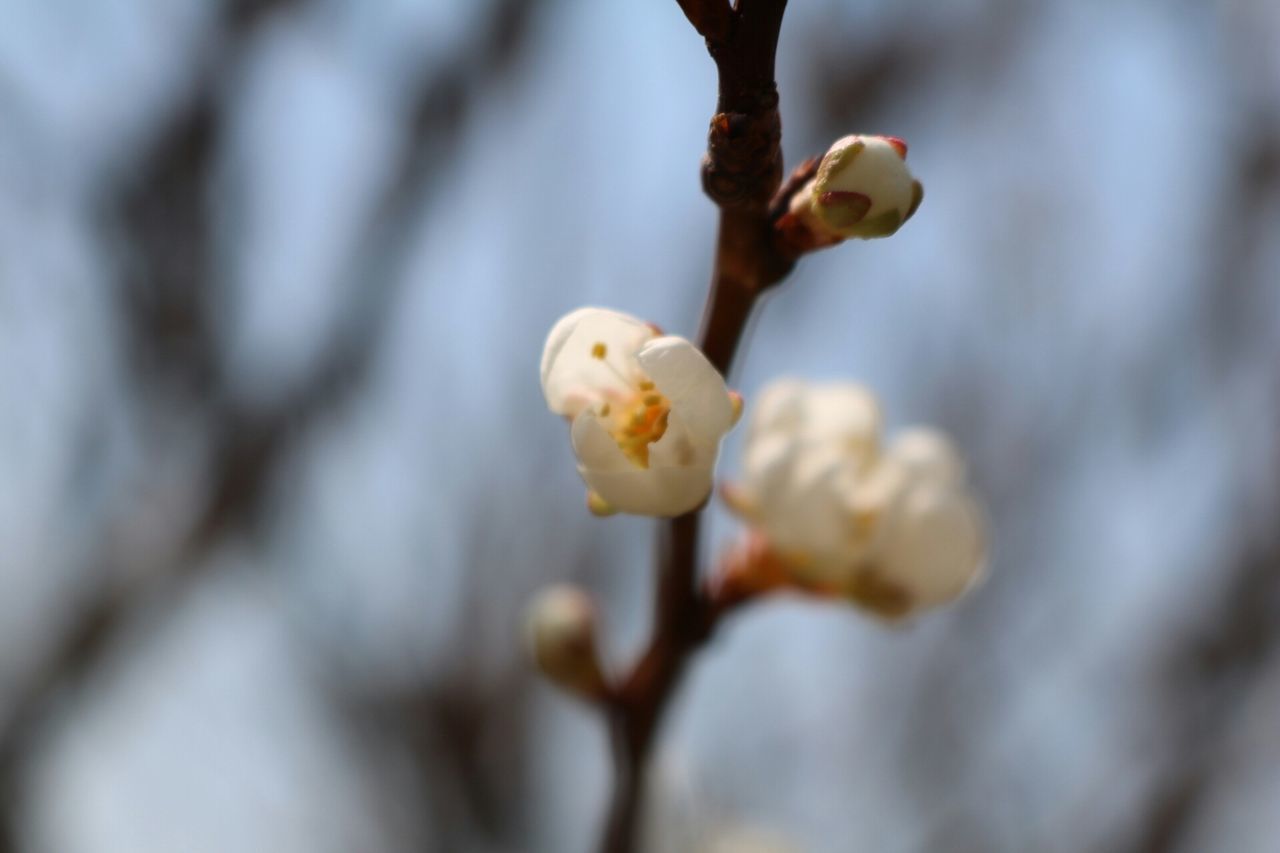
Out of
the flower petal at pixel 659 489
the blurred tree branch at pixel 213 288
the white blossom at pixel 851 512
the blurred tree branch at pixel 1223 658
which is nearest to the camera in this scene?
the flower petal at pixel 659 489

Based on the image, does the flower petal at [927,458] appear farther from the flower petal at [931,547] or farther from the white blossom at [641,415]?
the white blossom at [641,415]

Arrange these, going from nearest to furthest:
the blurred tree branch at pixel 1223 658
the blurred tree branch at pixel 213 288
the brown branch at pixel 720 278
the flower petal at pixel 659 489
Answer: the brown branch at pixel 720 278
the flower petal at pixel 659 489
the blurred tree branch at pixel 213 288
the blurred tree branch at pixel 1223 658

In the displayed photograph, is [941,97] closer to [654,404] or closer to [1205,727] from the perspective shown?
[1205,727]

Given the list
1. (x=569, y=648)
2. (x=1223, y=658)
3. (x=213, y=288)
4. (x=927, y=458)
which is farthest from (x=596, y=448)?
(x=1223, y=658)

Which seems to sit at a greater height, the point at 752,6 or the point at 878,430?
the point at 752,6

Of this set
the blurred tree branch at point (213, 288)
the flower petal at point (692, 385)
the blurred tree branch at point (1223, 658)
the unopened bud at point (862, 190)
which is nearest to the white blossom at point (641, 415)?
the flower petal at point (692, 385)

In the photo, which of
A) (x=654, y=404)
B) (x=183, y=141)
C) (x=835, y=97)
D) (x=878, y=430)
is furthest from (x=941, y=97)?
(x=654, y=404)
